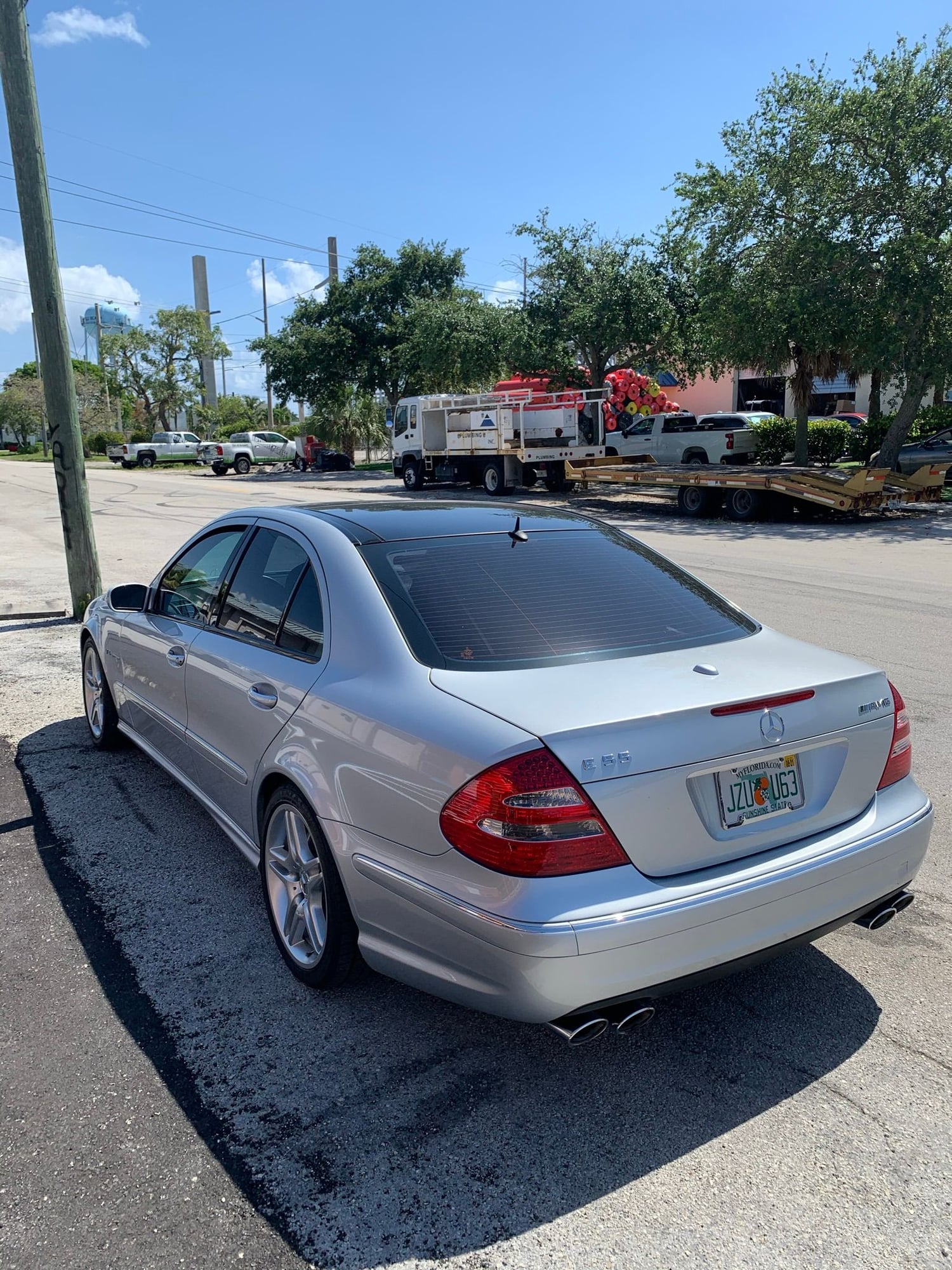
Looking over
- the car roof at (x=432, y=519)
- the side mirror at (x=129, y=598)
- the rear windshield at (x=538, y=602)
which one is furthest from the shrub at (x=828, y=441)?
the rear windshield at (x=538, y=602)

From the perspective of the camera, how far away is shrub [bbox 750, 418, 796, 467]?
3375cm

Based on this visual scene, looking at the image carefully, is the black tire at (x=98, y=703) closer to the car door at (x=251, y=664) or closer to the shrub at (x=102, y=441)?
the car door at (x=251, y=664)

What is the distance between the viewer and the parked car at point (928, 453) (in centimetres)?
2644

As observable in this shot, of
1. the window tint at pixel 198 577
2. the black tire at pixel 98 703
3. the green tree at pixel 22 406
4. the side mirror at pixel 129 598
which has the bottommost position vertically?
the black tire at pixel 98 703

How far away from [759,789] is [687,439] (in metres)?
27.3

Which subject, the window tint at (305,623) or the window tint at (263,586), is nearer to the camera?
the window tint at (305,623)

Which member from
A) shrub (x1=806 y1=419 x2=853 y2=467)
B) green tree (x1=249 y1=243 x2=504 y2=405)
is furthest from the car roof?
green tree (x1=249 y1=243 x2=504 y2=405)

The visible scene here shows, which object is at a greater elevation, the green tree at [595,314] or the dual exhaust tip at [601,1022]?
the green tree at [595,314]

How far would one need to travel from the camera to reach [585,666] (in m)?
2.89

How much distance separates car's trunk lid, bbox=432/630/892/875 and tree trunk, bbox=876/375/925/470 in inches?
841

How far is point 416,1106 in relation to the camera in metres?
2.67

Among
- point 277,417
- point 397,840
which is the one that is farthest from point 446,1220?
point 277,417

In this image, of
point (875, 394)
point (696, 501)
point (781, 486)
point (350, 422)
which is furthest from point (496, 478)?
point (350, 422)

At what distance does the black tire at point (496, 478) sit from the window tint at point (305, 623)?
23.2m
